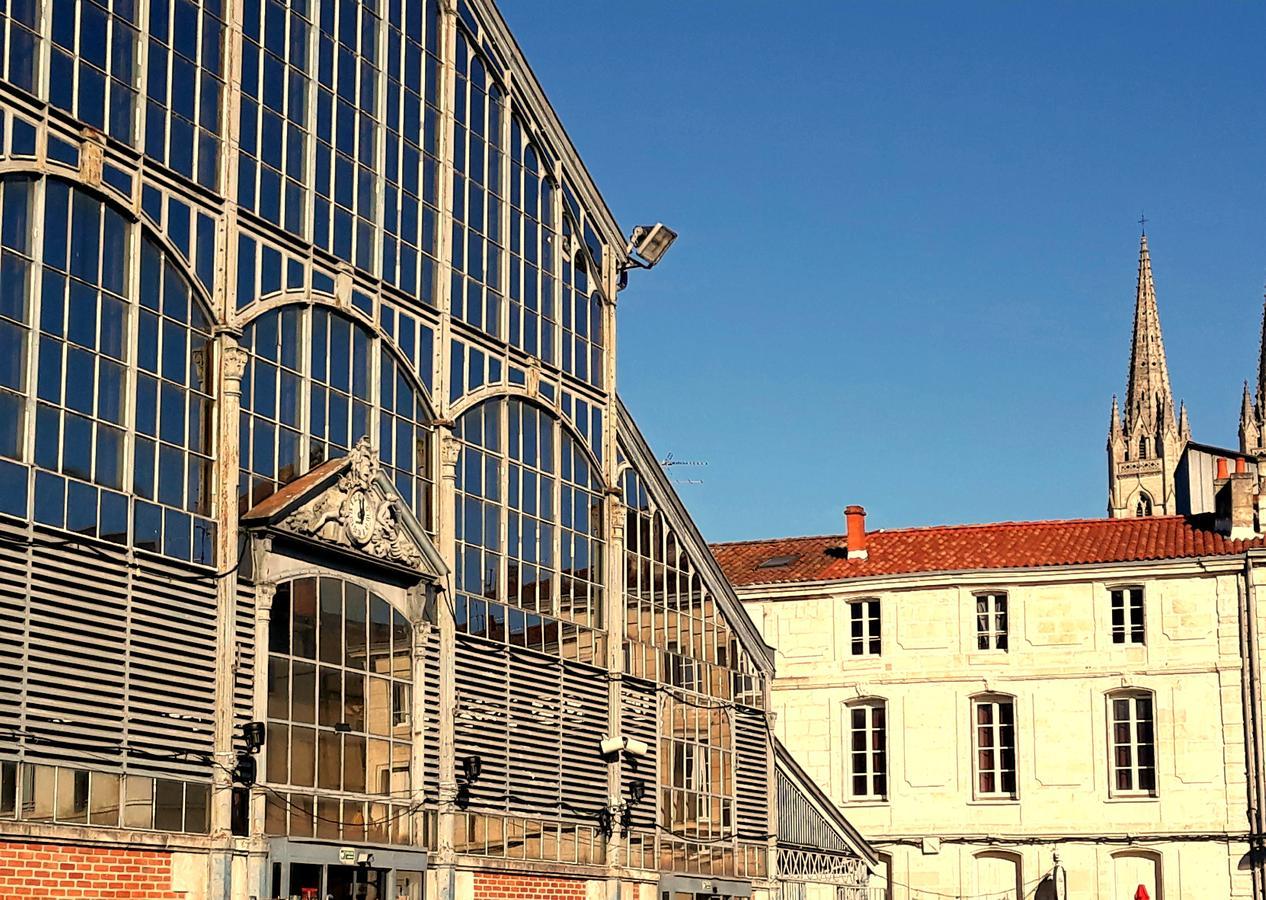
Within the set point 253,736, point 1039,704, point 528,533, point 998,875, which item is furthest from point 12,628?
point 998,875

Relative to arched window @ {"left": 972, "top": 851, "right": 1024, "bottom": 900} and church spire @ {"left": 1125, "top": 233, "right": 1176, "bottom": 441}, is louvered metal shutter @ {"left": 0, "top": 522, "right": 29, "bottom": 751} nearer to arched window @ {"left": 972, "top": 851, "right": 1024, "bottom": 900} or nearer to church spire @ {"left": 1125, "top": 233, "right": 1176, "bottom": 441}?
arched window @ {"left": 972, "top": 851, "right": 1024, "bottom": 900}

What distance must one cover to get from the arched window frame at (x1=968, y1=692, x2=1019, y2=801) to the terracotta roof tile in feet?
11.9

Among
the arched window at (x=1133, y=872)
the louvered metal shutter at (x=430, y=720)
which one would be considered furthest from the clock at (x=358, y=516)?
the arched window at (x=1133, y=872)

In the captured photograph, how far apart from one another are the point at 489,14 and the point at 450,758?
12.2m

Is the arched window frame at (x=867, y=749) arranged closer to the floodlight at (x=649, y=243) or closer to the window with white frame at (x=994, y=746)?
the window with white frame at (x=994, y=746)

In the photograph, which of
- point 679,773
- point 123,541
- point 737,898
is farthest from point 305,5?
point 737,898

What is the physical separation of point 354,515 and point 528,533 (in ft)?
17.1

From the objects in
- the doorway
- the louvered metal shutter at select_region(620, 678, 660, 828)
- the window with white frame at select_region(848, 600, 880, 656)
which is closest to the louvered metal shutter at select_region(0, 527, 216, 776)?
the doorway

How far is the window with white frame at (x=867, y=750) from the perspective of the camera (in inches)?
2130

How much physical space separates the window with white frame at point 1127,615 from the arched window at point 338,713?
28.6m

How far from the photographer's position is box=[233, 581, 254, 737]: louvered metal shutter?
24.7 metres

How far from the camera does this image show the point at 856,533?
56.6m

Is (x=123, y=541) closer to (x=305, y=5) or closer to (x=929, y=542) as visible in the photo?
(x=305, y=5)

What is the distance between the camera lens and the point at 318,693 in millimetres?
26578
